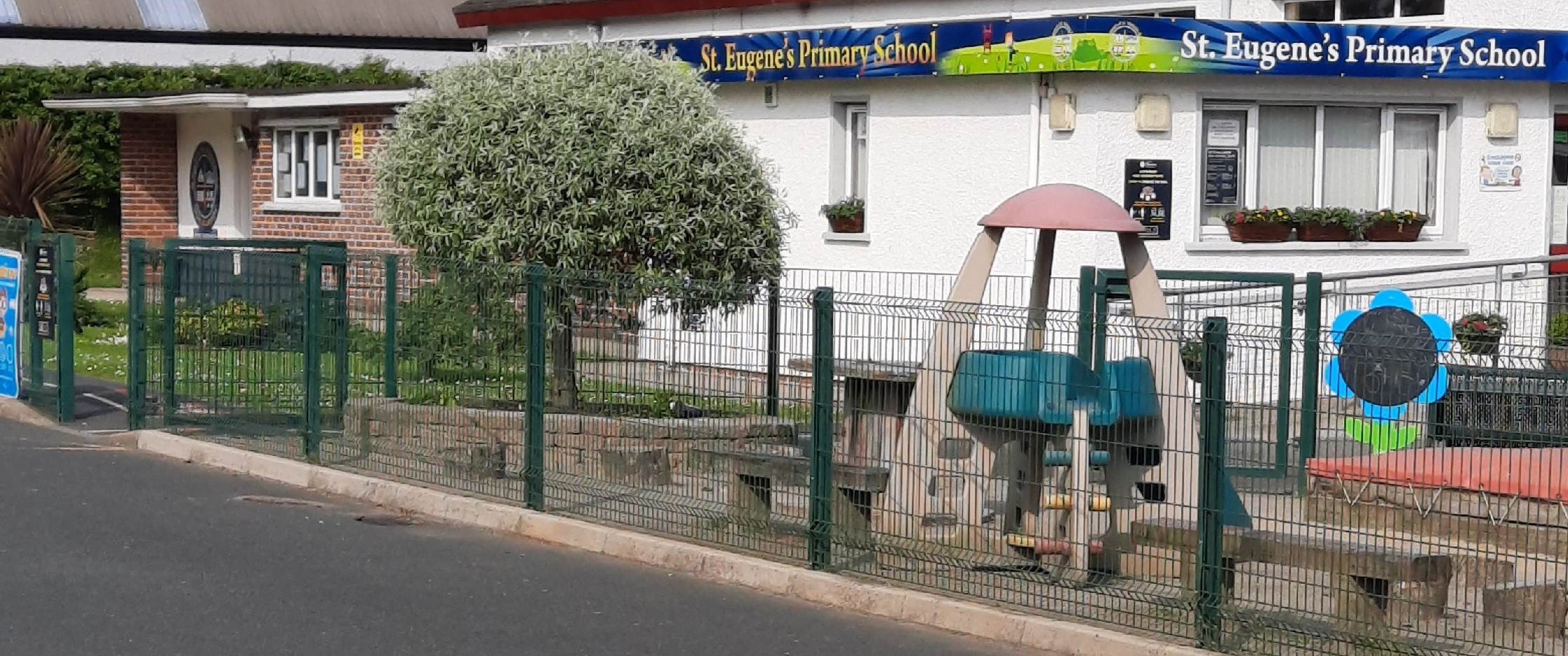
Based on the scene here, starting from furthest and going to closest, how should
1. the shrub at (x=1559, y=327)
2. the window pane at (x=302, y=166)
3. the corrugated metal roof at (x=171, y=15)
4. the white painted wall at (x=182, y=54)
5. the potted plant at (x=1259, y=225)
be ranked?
1. the corrugated metal roof at (x=171, y=15)
2. the white painted wall at (x=182, y=54)
3. the window pane at (x=302, y=166)
4. the potted plant at (x=1259, y=225)
5. the shrub at (x=1559, y=327)

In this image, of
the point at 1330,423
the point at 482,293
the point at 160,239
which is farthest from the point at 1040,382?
the point at 160,239

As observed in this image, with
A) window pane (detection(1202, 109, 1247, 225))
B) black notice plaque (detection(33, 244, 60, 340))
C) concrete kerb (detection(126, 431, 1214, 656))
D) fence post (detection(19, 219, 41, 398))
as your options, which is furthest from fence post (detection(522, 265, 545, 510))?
window pane (detection(1202, 109, 1247, 225))

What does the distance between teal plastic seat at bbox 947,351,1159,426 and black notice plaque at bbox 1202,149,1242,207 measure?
728 centimetres

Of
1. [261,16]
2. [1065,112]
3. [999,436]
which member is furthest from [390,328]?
[261,16]

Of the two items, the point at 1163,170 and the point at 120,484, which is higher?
the point at 1163,170

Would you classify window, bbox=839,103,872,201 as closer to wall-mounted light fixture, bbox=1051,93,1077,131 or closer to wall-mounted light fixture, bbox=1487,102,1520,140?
wall-mounted light fixture, bbox=1051,93,1077,131

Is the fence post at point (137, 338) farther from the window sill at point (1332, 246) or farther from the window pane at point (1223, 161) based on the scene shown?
the window pane at point (1223, 161)

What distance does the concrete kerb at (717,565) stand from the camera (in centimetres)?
801

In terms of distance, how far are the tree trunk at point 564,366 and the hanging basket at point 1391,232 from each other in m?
7.82

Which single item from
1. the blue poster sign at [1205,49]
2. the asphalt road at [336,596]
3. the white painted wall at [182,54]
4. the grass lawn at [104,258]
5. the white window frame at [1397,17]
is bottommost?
the asphalt road at [336,596]

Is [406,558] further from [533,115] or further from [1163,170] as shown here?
[1163,170]

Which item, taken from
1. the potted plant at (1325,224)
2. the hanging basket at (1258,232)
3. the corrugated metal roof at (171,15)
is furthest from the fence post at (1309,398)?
the corrugated metal roof at (171,15)

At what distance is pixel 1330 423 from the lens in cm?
778

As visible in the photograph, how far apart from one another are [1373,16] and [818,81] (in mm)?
4691
